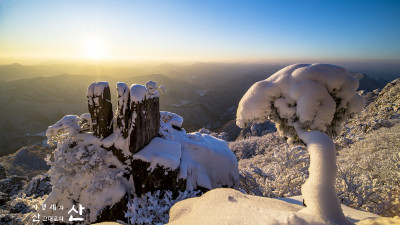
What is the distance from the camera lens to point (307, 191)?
7.88 ft

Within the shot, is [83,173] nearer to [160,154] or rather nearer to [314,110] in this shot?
[160,154]

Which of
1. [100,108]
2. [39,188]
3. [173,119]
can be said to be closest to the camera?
[100,108]

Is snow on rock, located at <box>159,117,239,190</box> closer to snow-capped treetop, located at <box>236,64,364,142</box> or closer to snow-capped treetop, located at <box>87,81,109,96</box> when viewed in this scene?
snow-capped treetop, located at <box>87,81,109,96</box>

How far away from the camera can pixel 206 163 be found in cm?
1073

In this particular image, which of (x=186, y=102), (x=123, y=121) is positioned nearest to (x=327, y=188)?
(x=123, y=121)

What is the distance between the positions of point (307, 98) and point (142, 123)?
8.02m

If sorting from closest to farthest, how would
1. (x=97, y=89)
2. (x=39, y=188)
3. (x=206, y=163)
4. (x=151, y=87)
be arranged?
(x=97, y=89), (x=151, y=87), (x=206, y=163), (x=39, y=188)

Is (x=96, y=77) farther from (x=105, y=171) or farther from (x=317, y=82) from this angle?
(x=317, y=82)

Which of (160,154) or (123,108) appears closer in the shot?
(123,108)

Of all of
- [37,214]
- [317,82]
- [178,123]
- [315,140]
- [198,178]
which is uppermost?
[317,82]

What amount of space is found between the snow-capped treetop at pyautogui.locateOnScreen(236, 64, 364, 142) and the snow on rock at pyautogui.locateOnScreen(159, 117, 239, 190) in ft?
24.0

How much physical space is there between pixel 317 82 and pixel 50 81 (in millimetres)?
121141

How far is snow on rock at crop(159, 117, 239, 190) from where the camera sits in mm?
9672

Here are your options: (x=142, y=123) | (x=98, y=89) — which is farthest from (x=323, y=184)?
(x=98, y=89)
